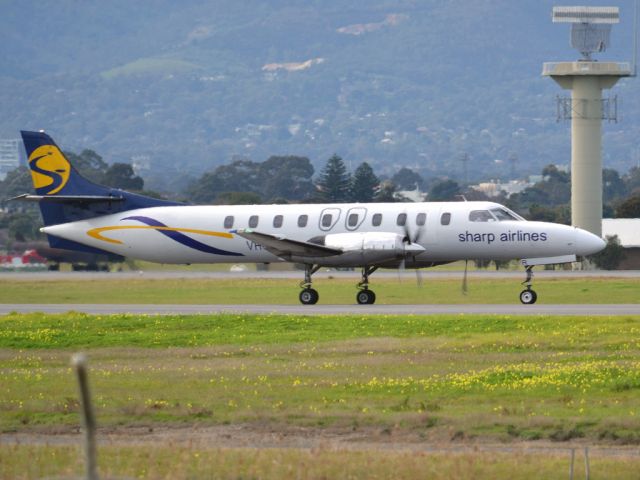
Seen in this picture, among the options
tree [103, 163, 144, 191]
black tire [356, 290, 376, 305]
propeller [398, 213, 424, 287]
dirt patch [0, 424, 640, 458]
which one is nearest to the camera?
dirt patch [0, 424, 640, 458]

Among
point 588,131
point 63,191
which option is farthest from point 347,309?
point 588,131

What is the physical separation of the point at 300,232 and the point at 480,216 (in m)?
5.59

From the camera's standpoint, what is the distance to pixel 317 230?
40625mm

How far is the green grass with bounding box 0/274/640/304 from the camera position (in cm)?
4434

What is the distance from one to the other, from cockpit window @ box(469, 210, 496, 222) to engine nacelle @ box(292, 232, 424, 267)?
211cm

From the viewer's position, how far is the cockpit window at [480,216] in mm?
39497

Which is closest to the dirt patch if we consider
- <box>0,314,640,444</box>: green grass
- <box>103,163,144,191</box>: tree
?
<box>0,314,640,444</box>: green grass

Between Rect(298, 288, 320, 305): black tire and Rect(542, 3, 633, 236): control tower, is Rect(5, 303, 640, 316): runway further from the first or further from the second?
Rect(542, 3, 633, 236): control tower

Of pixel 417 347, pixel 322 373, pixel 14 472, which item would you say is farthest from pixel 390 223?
pixel 14 472

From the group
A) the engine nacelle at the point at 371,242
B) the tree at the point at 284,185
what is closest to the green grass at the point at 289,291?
the engine nacelle at the point at 371,242

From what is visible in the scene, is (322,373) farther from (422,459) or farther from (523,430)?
(422,459)

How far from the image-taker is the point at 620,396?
21547 mm

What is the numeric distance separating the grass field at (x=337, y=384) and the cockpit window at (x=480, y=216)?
7.42m

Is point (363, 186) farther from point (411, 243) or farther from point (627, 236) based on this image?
point (411, 243)
